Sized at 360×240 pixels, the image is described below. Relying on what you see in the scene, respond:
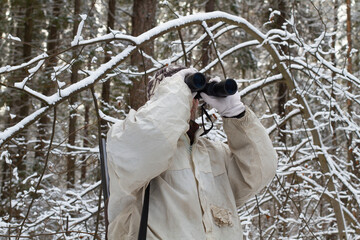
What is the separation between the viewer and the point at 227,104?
1.97m

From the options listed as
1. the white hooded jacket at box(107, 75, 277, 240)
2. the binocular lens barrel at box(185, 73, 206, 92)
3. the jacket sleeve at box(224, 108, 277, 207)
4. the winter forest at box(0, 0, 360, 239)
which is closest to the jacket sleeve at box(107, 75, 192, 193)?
the white hooded jacket at box(107, 75, 277, 240)

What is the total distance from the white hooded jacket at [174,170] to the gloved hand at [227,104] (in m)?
0.04

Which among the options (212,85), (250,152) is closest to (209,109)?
A: (250,152)

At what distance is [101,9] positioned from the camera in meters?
13.4

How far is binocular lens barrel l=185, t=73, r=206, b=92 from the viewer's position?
1.85m

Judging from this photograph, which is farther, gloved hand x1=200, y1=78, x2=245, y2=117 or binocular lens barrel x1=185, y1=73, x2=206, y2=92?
gloved hand x1=200, y1=78, x2=245, y2=117

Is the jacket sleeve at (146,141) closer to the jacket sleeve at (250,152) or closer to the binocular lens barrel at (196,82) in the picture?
the binocular lens barrel at (196,82)

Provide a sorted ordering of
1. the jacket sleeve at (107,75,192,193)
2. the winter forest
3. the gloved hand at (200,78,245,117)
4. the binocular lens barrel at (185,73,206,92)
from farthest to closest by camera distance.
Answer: the winter forest < the gloved hand at (200,78,245,117) < the binocular lens barrel at (185,73,206,92) < the jacket sleeve at (107,75,192,193)

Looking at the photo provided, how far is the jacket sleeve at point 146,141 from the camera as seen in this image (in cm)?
169

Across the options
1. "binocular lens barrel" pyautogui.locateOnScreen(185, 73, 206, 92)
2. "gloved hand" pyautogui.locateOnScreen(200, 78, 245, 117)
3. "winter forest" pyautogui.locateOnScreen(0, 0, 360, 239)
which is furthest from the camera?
"winter forest" pyautogui.locateOnScreen(0, 0, 360, 239)

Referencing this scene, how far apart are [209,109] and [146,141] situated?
13.2 ft

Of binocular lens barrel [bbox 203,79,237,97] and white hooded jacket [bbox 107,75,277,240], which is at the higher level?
binocular lens barrel [bbox 203,79,237,97]

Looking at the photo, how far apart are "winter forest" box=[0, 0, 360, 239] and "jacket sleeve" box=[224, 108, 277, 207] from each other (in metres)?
0.70

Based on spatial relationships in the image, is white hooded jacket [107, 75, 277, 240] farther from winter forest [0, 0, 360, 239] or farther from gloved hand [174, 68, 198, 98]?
winter forest [0, 0, 360, 239]
